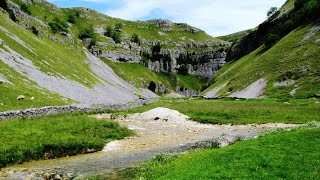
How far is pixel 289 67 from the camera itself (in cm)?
12644

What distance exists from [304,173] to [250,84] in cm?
11334

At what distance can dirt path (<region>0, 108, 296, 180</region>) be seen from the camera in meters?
A: 33.2

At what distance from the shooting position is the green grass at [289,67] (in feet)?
366

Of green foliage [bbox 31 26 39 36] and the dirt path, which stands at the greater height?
green foliage [bbox 31 26 39 36]

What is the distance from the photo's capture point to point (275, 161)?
2647 cm

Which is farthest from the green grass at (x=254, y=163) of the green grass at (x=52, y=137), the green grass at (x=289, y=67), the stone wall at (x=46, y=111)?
the green grass at (x=289, y=67)

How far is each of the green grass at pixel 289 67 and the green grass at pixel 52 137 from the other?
68766 mm

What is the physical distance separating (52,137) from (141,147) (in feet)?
32.9

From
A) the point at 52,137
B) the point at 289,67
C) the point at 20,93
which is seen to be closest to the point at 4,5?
the point at 20,93

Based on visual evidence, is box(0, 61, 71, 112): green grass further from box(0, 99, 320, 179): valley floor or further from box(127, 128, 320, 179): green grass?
box(127, 128, 320, 179): green grass

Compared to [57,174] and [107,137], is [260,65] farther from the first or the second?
[57,174]

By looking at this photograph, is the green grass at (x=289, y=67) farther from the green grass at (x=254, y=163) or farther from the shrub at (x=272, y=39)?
the green grass at (x=254, y=163)

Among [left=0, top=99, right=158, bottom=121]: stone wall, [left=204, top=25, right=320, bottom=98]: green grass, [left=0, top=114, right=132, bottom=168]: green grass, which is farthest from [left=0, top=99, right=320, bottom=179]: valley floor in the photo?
[left=204, top=25, right=320, bottom=98]: green grass

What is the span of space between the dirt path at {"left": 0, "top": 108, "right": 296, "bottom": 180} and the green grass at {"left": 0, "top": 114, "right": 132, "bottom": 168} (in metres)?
1.40
